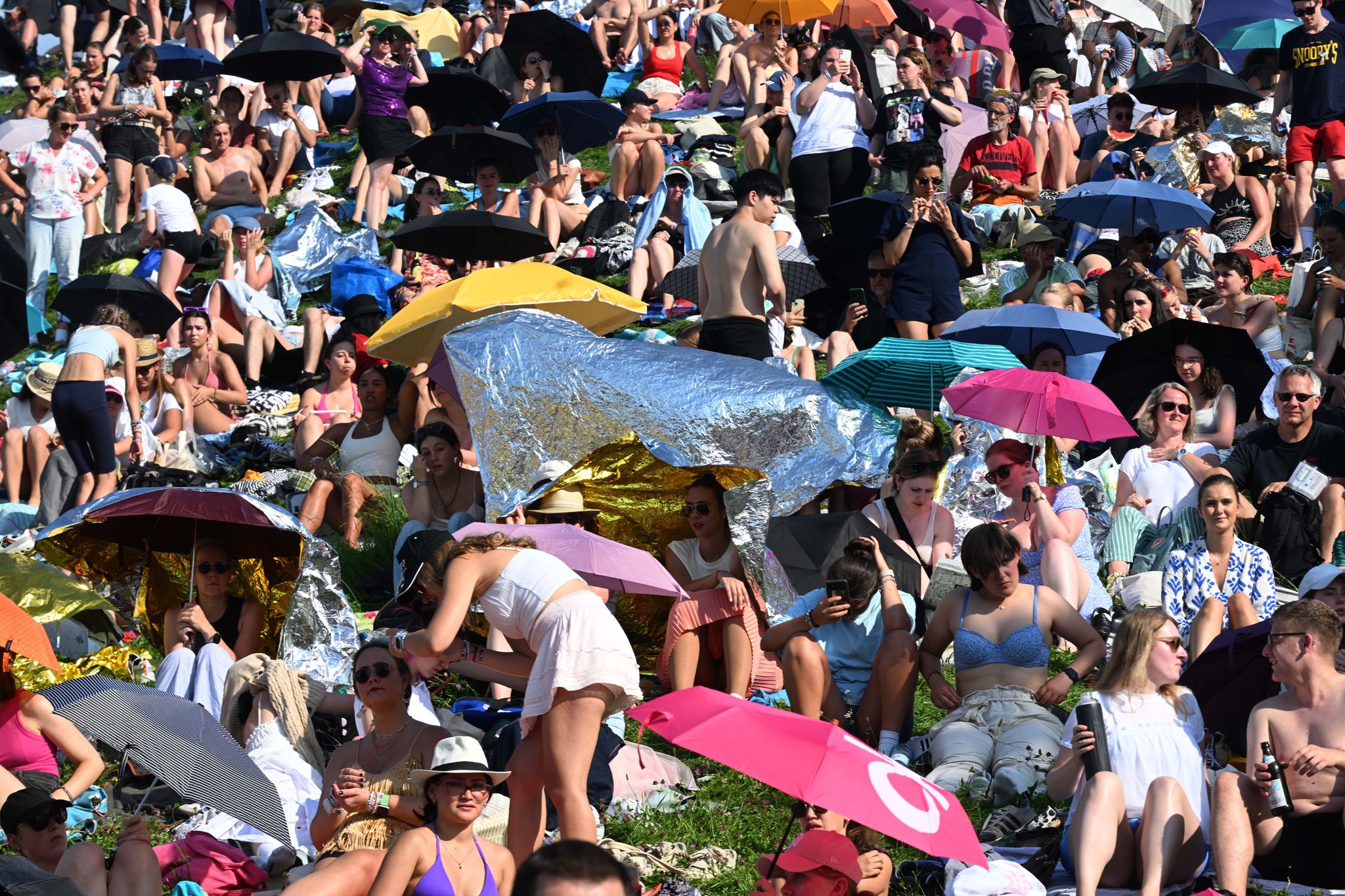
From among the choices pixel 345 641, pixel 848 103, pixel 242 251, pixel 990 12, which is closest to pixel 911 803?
pixel 345 641

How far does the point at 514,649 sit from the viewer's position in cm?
723

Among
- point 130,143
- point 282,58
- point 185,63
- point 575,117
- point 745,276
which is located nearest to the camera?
point 745,276

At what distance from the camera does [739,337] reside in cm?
1130

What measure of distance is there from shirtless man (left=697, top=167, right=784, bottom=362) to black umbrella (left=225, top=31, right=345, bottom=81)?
7.28 metres

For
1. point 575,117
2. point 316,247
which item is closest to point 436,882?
point 316,247

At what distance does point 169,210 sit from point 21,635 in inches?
365

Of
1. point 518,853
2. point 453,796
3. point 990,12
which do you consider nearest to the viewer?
point 453,796

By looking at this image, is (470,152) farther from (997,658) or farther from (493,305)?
(997,658)

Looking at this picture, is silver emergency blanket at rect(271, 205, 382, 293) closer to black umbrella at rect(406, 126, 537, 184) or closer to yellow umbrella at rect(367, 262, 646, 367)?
black umbrella at rect(406, 126, 537, 184)

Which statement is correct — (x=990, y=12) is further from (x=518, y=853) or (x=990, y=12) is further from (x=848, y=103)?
(x=518, y=853)

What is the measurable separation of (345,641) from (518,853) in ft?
9.16

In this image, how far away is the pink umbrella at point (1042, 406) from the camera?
9.06 meters

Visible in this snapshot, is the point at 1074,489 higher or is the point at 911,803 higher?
the point at 911,803

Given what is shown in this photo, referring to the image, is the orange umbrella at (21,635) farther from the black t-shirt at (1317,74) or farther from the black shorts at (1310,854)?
the black t-shirt at (1317,74)
